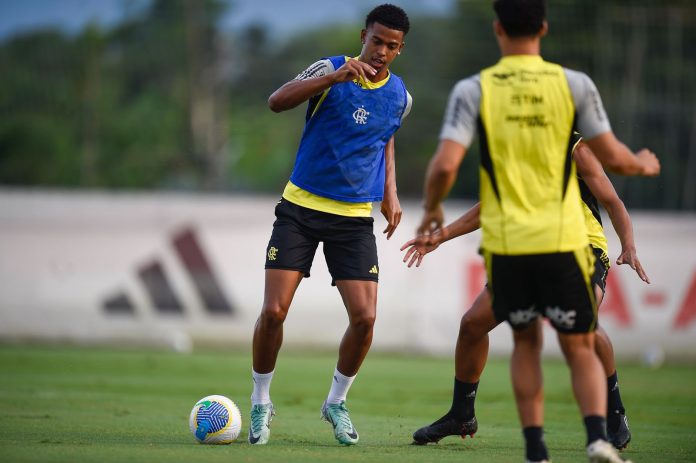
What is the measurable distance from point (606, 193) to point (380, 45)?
1791 millimetres

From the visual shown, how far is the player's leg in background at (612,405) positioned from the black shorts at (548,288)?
1695 millimetres

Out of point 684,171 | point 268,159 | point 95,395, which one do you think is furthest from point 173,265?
point 684,171

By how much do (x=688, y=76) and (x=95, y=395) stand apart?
1264cm

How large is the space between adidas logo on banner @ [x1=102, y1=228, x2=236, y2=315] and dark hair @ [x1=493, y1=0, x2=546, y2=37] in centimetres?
1281

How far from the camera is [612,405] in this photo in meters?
8.02

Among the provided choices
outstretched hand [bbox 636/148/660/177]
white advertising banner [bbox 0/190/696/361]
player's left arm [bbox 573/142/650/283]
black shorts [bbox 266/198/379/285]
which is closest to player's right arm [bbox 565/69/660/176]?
outstretched hand [bbox 636/148/660/177]

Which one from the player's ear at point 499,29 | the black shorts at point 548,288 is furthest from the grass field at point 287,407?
the player's ear at point 499,29

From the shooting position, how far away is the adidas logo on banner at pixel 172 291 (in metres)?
18.2

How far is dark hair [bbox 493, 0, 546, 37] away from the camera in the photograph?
584 centimetres

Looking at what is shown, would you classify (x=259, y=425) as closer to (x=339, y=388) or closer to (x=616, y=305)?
(x=339, y=388)

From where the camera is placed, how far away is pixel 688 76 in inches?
786

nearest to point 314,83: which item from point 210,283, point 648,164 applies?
point 648,164

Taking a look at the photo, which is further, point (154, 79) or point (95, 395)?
point (154, 79)

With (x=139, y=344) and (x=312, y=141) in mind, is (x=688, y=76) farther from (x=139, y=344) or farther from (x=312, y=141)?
(x=312, y=141)
